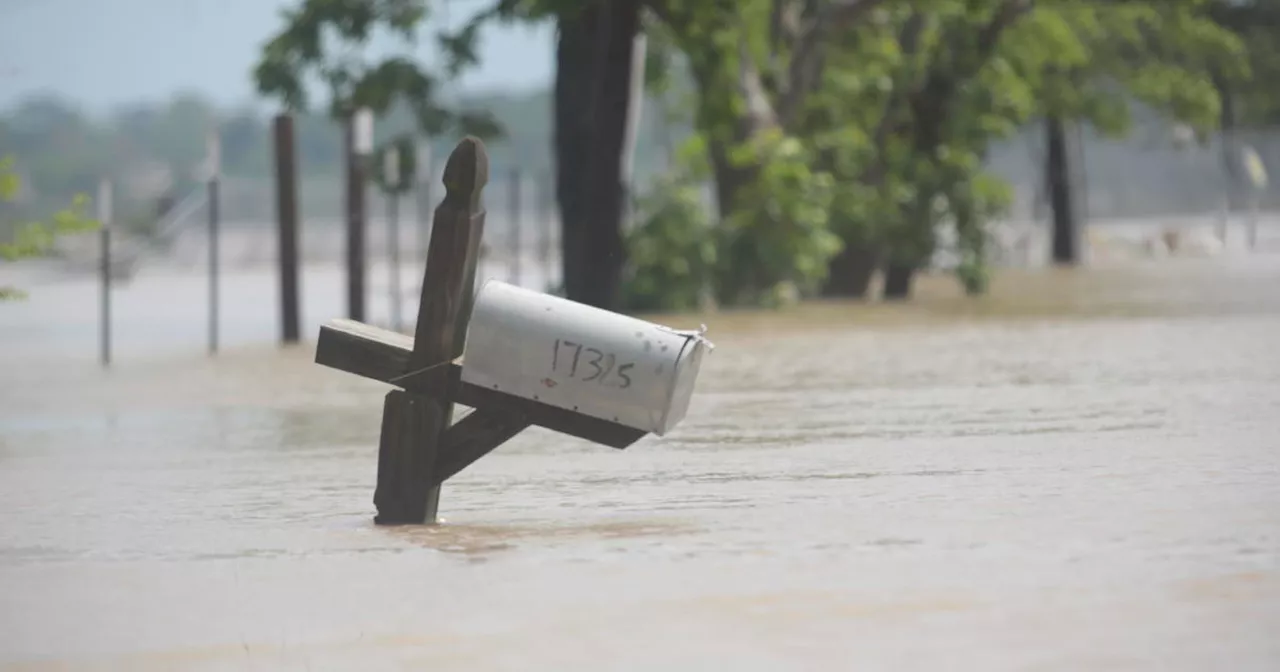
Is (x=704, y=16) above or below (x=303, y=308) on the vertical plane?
above

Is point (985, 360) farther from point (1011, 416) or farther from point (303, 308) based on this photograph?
point (303, 308)

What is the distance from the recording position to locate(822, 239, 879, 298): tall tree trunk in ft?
134

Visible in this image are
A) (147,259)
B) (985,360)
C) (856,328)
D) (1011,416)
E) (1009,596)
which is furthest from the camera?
(147,259)

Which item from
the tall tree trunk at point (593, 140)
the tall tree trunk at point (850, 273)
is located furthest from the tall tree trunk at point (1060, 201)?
the tall tree trunk at point (593, 140)

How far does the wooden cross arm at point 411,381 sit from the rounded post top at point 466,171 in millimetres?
Answer: 568

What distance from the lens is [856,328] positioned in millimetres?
30406

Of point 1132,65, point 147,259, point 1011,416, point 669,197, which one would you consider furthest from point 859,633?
point 147,259

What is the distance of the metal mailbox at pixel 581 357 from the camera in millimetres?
10117

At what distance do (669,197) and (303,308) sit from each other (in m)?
8.57

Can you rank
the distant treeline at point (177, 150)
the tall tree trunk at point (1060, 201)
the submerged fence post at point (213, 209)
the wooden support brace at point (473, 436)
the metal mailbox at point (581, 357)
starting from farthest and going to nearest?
the distant treeline at point (177, 150) → the tall tree trunk at point (1060, 201) → the submerged fence post at point (213, 209) → the wooden support brace at point (473, 436) → the metal mailbox at point (581, 357)

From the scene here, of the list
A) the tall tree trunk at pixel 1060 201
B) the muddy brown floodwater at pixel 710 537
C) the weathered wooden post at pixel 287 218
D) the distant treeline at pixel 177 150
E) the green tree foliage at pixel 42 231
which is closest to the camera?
the muddy brown floodwater at pixel 710 537

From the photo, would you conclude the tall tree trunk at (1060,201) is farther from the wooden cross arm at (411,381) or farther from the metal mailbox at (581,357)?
the metal mailbox at (581,357)

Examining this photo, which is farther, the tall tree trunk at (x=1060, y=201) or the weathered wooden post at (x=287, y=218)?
the tall tree trunk at (x=1060, y=201)

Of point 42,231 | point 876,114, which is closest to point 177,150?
point 876,114
